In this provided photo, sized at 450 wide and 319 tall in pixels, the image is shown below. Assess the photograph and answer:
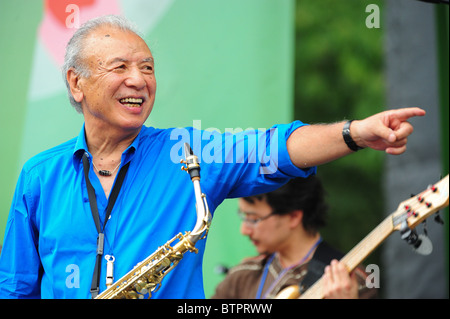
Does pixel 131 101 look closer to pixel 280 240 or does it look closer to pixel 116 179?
pixel 116 179

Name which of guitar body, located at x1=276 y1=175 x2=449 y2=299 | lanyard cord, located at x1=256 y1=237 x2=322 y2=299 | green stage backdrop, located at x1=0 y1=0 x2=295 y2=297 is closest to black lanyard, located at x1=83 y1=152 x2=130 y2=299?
green stage backdrop, located at x1=0 y1=0 x2=295 y2=297

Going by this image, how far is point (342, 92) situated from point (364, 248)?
425 cm

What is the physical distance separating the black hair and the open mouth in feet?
5.94

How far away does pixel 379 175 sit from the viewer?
25.8ft

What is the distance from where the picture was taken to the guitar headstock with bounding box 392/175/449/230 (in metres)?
2.98

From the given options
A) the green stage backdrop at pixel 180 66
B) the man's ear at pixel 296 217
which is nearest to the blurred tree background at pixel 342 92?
the man's ear at pixel 296 217

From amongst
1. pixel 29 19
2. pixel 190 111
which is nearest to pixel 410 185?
pixel 190 111

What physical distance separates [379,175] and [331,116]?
88 centimetres

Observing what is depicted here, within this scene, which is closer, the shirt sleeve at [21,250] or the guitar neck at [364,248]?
the shirt sleeve at [21,250]

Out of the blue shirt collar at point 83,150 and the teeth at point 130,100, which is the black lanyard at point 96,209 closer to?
the blue shirt collar at point 83,150

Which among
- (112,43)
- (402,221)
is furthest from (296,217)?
(112,43)

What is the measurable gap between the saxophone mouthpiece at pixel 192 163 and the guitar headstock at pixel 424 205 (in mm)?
1081

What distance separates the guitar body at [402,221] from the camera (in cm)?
301

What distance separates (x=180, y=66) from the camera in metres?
3.96
